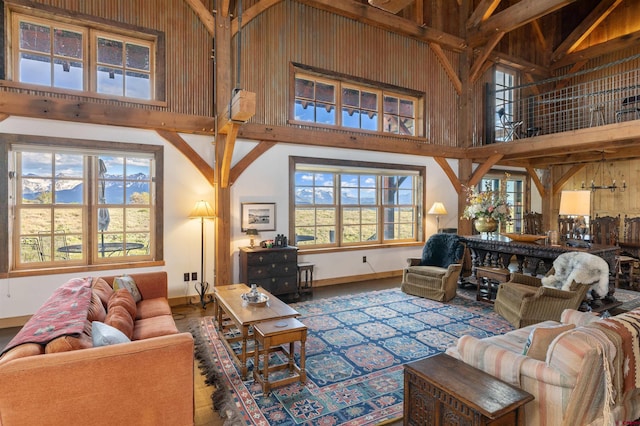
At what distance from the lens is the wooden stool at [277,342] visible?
2.60m

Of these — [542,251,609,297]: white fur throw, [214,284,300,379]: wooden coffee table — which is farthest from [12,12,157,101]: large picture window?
[542,251,609,297]: white fur throw

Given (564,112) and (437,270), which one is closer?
(437,270)

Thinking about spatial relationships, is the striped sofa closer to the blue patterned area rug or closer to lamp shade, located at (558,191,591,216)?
the blue patterned area rug

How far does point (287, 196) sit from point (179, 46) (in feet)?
8.94

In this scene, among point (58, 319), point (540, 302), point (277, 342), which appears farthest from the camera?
point (540, 302)

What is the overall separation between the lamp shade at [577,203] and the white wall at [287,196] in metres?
2.74

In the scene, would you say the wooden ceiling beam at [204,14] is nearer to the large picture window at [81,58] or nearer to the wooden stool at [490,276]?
the large picture window at [81,58]

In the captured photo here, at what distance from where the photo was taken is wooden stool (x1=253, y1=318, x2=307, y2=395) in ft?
8.52

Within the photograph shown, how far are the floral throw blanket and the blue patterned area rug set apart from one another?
1.13 metres

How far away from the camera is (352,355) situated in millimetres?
3252

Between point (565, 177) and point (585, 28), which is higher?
point (585, 28)

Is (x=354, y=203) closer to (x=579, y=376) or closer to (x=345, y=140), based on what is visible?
(x=345, y=140)

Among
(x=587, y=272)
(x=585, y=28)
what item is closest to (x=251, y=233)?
(x=587, y=272)

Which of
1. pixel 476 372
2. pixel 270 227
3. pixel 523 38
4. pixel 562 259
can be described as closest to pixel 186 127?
pixel 270 227
